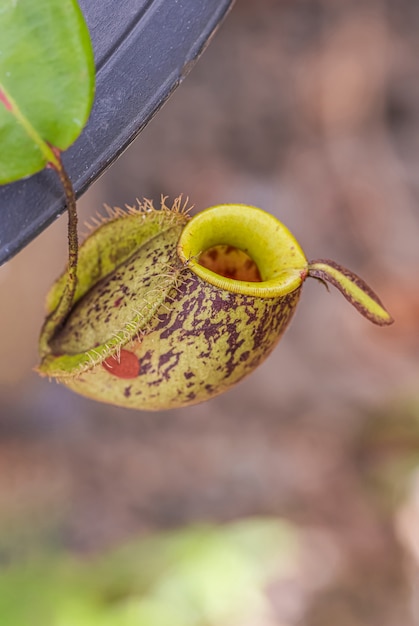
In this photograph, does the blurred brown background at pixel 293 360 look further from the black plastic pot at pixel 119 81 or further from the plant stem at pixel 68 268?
the black plastic pot at pixel 119 81

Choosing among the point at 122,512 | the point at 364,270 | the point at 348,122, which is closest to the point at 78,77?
the point at 122,512

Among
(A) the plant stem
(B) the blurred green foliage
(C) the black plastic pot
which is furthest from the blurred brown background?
(C) the black plastic pot

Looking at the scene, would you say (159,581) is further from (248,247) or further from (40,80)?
(40,80)

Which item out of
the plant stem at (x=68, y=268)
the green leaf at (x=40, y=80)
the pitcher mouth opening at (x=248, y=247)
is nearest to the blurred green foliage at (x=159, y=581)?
the plant stem at (x=68, y=268)

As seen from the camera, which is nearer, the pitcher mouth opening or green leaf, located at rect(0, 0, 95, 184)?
green leaf, located at rect(0, 0, 95, 184)

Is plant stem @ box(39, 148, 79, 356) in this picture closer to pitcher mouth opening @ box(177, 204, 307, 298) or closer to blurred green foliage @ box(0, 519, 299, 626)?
pitcher mouth opening @ box(177, 204, 307, 298)

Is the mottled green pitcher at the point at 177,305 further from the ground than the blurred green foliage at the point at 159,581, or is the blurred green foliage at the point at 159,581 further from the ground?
the mottled green pitcher at the point at 177,305

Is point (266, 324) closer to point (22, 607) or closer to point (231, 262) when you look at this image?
point (231, 262)
